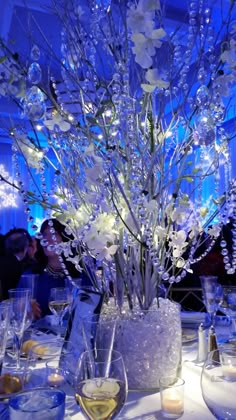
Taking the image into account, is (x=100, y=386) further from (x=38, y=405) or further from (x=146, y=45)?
(x=146, y=45)

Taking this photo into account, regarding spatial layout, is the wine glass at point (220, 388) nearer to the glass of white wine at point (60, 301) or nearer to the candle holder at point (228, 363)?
the candle holder at point (228, 363)

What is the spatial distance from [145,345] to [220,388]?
340 millimetres

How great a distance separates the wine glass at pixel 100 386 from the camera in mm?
759

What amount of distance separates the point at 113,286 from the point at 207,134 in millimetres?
449

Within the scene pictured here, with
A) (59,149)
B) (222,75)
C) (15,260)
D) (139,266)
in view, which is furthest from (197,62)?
(15,260)

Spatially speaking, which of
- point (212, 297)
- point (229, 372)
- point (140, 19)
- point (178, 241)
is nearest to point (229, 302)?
point (212, 297)

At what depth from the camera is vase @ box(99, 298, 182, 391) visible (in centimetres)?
100

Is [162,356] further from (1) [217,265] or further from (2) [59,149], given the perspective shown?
(1) [217,265]

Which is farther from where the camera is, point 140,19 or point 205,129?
point 205,129

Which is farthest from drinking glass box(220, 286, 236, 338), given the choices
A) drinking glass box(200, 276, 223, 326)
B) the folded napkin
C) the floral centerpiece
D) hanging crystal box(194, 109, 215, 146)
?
hanging crystal box(194, 109, 215, 146)

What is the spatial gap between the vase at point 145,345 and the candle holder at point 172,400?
62 mm

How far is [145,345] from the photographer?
1.00 meters

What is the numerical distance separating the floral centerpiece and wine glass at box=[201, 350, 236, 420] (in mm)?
330

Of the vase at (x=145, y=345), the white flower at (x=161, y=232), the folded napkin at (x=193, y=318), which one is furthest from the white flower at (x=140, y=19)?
the folded napkin at (x=193, y=318)
